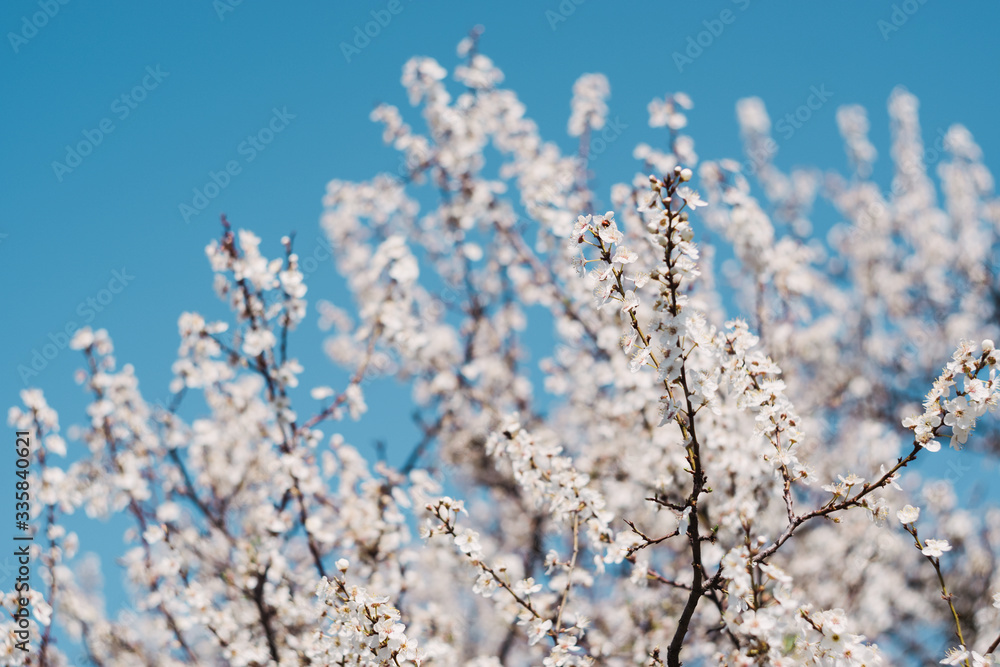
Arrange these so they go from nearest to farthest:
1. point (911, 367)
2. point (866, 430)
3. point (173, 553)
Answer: point (173, 553), point (866, 430), point (911, 367)

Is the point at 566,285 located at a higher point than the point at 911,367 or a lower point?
lower

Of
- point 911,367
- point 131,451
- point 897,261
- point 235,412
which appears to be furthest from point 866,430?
point 131,451

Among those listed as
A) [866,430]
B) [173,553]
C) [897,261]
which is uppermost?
[897,261]

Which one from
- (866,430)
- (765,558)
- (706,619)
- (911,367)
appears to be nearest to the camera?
(765,558)

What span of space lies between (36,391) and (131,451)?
2.76 ft

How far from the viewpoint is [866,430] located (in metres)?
7.71

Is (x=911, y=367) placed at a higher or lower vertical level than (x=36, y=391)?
higher

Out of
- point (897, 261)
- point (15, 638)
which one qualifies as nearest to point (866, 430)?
point (897, 261)

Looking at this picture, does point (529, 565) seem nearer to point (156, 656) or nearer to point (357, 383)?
point (357, 383)

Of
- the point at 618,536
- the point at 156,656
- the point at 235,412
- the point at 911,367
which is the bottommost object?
the point at 156,656

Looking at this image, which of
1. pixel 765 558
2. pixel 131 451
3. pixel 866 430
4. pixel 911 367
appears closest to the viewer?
pixel 765 558

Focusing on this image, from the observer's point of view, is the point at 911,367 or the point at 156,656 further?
the point at 911,367

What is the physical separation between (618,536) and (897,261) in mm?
10763

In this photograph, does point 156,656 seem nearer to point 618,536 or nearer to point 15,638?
point 15,638
